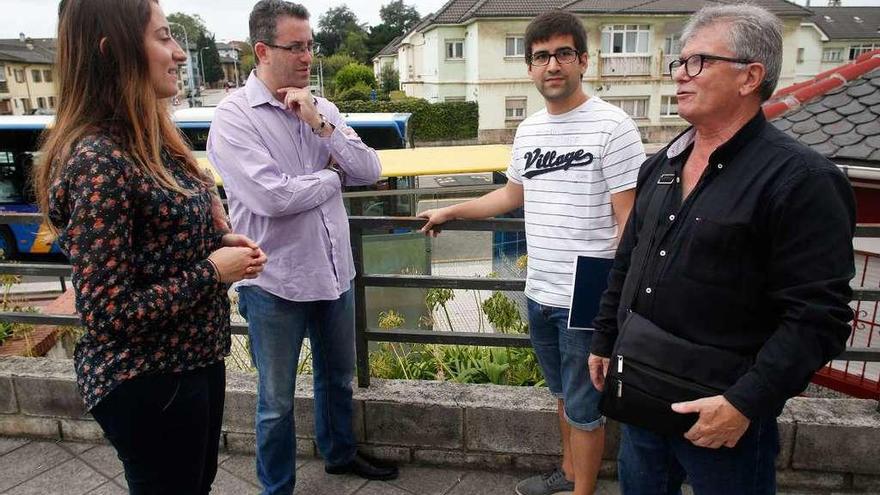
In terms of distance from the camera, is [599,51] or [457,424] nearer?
[457,424]

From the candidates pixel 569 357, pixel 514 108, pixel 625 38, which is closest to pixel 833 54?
pixel 625 38

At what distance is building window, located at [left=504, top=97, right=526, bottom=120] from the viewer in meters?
29.6

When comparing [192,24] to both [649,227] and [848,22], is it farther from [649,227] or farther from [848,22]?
[649,227]

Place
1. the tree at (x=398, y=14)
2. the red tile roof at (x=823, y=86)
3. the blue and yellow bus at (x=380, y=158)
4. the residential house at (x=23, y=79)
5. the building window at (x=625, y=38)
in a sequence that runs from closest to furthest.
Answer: the red tile roof at (x=823, y=86) < the blue and yellow bus at (x=380, y=158) < the building window at (x=625, y=38) < the residential house at (x=23, y=79) < the tree at (x=398, y=14)

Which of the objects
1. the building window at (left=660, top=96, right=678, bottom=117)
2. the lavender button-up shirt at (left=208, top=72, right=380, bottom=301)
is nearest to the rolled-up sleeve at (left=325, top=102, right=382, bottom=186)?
the lavender button-up shirt at (left=208, top=72, right=380, bottom=301)

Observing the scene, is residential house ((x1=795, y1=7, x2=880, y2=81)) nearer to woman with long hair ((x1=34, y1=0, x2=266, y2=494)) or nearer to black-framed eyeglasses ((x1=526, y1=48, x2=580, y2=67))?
black-framed eyeglasses ((x1=526, y1=48, x2=580, y2=67))

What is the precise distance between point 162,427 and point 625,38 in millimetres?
31071

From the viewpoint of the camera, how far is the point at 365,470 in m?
2.76

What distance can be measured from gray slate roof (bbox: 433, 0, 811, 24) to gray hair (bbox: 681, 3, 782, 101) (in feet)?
91.8

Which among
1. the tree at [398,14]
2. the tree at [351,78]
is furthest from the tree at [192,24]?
the tree at [351,78]

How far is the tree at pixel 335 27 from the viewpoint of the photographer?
94.7 meters

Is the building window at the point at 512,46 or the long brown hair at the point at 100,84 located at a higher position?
the building window at the point at 512,46

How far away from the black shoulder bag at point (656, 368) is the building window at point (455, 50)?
1234 inches

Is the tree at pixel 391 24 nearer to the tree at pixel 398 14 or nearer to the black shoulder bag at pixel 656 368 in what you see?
the tree at pixel 398 14
